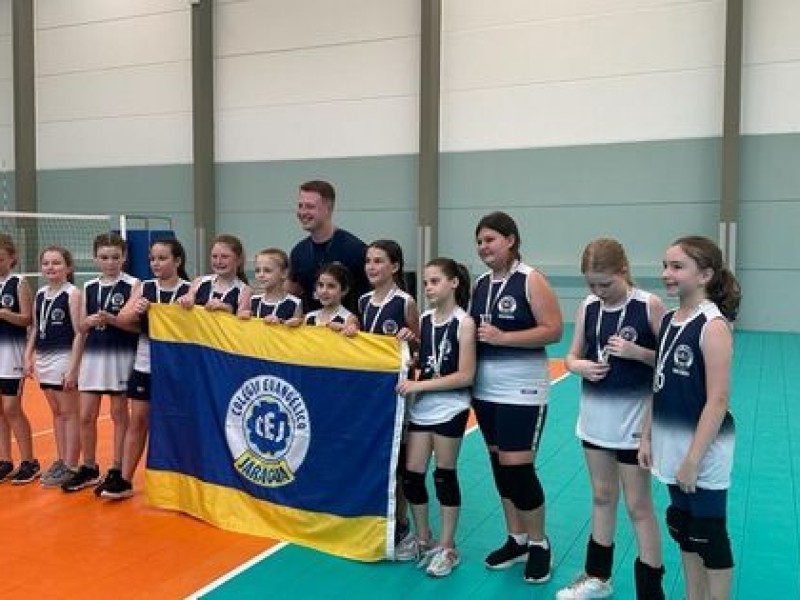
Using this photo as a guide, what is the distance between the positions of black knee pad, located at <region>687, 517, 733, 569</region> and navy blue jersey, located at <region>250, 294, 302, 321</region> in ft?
8.17

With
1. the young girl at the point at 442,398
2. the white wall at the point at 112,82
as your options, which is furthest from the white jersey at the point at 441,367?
the white wall at the point at 112,82

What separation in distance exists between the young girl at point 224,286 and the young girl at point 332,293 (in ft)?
2.06

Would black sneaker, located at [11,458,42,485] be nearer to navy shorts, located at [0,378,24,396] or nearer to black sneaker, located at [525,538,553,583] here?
navy shorts, located at [0,378,24,396]

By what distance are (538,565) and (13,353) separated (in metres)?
3.78

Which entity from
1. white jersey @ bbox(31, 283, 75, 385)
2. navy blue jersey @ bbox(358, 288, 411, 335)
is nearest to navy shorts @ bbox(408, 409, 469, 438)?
navy blue jersey @ bbox(358, 288, 411, 335)

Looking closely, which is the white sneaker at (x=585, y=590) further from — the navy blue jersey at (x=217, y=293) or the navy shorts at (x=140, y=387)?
the navy shorts at (x=140, y=387)

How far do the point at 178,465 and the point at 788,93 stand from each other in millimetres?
12068

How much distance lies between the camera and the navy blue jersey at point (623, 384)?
3.26m

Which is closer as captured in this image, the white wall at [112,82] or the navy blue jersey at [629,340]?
the navy blue jersey at [629,340]

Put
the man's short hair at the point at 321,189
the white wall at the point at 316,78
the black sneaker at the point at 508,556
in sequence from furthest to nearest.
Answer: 1. the white wall at the point at 316,78
2. the man's short hair at the point at 321,189
3. the black sneaker at the point at 508,556

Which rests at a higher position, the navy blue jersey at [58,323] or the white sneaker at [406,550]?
the navy blue jersey at [58,323]

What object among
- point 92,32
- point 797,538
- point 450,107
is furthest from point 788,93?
point 92,32

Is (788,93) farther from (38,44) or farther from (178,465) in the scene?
(38,44)

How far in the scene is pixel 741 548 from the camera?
4148mm
